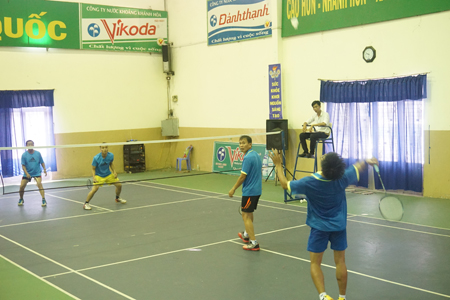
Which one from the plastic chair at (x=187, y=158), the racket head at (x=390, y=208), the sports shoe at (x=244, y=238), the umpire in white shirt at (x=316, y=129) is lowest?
the sports shoe at (x=244, y=238)

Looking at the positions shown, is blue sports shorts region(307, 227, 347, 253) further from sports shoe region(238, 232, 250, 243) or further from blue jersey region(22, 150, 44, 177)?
blue jersey region(22, 150, 44, 177)

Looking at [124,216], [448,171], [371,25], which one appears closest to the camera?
[124,216]

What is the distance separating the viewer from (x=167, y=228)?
424 inches

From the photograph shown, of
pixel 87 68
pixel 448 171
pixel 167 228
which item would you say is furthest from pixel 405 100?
pixel 87 68

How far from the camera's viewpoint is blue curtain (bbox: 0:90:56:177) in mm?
17922

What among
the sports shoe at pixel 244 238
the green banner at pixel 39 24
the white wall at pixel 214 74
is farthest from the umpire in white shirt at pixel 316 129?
the green banner at pixel 39 24

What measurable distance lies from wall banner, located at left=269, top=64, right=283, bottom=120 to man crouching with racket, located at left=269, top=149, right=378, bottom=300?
11343 millimetres

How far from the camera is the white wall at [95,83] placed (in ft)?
61.1

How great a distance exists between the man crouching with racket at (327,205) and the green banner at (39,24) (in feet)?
51.3

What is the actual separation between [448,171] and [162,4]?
566 inches

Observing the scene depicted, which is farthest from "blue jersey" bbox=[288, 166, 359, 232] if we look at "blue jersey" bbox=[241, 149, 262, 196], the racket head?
the racket head

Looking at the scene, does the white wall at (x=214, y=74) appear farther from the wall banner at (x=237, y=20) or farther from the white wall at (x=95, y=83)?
the white wall at (x=95, y=83)

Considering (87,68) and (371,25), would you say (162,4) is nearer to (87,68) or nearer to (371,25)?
(87,68)

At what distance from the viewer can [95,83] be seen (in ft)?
66.4
